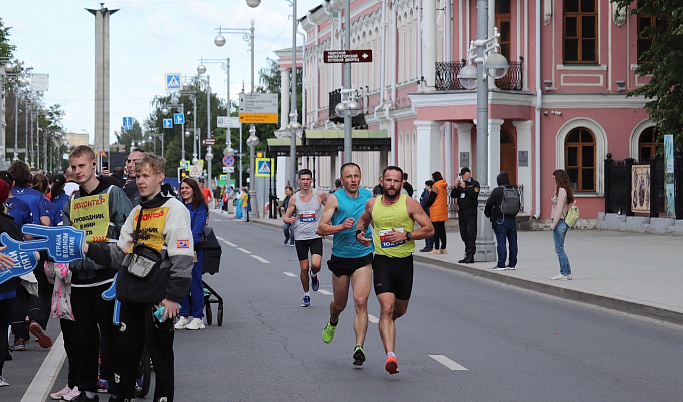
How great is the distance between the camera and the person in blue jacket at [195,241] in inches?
503

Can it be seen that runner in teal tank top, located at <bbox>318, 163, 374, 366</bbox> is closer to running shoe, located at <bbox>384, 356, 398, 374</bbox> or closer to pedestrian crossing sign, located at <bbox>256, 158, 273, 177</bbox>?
running shoe, located at <bbox>384, 356, 398, 374</bbox>

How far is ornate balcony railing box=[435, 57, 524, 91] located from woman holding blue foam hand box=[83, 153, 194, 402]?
30.7 metres

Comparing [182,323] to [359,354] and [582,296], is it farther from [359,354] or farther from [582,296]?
[582,296]

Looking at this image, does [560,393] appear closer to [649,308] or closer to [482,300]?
[649,308]

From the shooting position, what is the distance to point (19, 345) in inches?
453

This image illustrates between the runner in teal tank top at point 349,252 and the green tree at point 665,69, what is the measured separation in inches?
898

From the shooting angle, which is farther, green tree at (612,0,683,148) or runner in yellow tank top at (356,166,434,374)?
green tree at (612,0,683,148)

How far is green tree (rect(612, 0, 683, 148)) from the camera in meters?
32.7

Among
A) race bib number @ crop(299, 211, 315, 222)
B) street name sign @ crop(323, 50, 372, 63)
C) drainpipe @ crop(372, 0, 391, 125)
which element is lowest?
race bib number @ crop(299, 211, 315, 222)

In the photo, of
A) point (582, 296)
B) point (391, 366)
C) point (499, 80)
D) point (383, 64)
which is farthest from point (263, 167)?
point (391, 366)

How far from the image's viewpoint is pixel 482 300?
16.5m

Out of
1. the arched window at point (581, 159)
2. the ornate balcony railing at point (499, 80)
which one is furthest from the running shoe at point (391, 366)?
the arched window at point (581, 159)

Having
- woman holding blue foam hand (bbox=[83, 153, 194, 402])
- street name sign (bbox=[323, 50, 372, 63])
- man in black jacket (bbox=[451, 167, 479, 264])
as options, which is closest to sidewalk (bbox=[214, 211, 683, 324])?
man in black jacket (bbox=[451, 167, 479, 264])

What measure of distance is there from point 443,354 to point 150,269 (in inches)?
170
